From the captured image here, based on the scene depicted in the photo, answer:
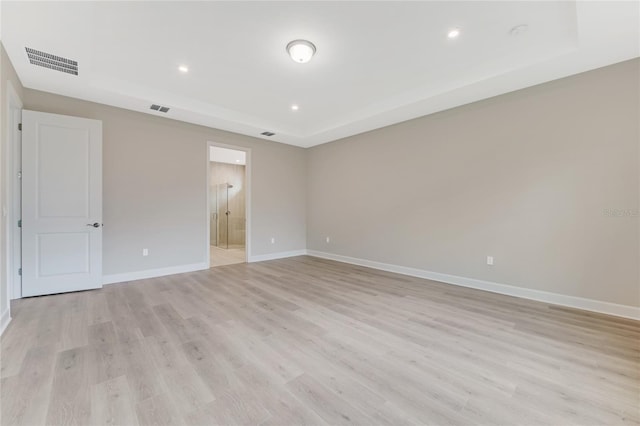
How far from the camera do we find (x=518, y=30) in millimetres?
2576

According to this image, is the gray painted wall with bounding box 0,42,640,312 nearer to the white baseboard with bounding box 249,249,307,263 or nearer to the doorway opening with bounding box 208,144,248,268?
the white baseboard with bounding box 249,249,307,263

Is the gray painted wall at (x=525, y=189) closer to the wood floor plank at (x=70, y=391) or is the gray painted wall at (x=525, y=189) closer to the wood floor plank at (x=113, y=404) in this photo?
the wood floor plank at (x=113, y=404)

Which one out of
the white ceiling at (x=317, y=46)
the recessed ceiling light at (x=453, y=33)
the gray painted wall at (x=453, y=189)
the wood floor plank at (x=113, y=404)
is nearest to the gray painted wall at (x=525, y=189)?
the gray painted wall at (x=453, y=189)

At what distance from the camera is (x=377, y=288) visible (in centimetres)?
395

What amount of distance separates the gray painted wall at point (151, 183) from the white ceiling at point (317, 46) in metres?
0.26

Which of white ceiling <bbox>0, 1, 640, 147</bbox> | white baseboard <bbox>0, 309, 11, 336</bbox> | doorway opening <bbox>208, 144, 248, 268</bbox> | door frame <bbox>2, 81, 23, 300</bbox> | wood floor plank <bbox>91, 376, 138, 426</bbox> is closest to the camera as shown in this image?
wood floor plank <bbox>91, 376, 138, 426</bbox>

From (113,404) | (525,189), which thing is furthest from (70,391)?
(525,189)

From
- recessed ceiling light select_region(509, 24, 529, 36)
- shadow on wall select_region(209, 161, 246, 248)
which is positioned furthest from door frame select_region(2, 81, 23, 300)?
recessed ceiling light select_region(509, 24, 529, 36)

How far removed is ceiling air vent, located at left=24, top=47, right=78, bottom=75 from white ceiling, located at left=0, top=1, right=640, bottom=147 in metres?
0.08

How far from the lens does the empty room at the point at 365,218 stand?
1752 mm

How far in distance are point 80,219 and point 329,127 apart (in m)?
4.32

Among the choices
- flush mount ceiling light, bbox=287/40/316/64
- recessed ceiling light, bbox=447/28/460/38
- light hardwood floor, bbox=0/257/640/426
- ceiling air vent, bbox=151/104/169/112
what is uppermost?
recessed ceiling light, bbox=447/28/460/38

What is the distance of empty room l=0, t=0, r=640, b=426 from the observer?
175 centimetres

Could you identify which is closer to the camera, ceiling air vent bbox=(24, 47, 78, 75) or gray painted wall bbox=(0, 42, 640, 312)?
ceiling air vent bbox=(24, 47, 78, 75)
